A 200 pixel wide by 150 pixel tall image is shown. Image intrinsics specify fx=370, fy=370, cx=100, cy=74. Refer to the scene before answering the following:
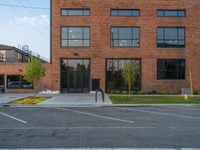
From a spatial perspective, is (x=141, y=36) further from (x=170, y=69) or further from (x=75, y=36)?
(x=75, y=36)

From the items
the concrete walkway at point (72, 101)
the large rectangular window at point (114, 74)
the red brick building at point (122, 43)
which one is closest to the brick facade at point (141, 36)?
the red brick building at point (122, 43)

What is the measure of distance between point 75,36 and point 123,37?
16.9 feet

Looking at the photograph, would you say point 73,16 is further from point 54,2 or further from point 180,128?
point 180,128

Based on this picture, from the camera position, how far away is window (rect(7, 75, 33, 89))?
40406 millimetres

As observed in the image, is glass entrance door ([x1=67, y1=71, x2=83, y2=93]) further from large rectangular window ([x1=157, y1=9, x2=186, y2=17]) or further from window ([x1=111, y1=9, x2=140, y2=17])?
large rectangular window ([x1=157, y1=9, x2=186, y2=17])

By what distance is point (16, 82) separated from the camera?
4053cm

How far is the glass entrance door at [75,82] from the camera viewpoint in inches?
1572

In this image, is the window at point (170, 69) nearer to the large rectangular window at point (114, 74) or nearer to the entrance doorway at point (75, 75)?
the large rectangular window at point (114, 74)

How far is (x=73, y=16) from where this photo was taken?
130ft

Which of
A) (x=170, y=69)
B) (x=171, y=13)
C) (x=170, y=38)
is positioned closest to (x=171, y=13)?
(x=171, y=13)

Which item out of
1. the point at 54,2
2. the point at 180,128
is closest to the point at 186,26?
the point at 54,2

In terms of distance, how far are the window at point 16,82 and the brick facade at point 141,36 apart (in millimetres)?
3447

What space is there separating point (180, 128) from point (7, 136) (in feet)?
19.3

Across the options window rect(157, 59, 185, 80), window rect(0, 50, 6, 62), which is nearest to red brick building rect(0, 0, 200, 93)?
window rect(157, 59, 185, 80)
